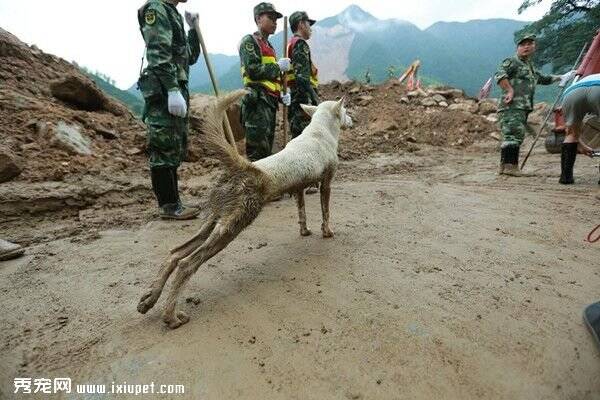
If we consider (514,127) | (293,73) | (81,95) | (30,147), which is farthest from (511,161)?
(81,95)

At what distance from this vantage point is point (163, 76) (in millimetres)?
3580

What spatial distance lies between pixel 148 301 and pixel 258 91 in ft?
10.6

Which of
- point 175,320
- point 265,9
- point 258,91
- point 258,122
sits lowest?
point 175,320

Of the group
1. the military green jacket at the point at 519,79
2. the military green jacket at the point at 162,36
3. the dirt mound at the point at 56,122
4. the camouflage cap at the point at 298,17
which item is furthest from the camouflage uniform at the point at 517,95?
the dirt mound at the point at 56,122

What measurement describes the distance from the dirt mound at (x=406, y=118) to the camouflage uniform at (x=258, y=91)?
3167 millimetres

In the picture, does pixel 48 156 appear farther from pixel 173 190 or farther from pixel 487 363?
pixel 487 363

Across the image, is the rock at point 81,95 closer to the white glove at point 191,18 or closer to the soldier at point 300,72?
the white glove at point 191,18

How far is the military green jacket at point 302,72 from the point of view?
17.2 feet

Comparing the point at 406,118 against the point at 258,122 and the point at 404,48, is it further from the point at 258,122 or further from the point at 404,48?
the point at 404,48

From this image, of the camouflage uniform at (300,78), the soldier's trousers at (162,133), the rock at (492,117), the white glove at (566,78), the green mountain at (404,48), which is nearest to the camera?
the soldier's trousers at (162,133)

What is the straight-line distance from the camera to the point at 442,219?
375cm

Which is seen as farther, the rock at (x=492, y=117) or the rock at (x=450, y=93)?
the rock at (x=450, y=93)

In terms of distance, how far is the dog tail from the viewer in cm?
227

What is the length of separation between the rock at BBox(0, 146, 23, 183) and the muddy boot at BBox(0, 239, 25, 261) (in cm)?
164
